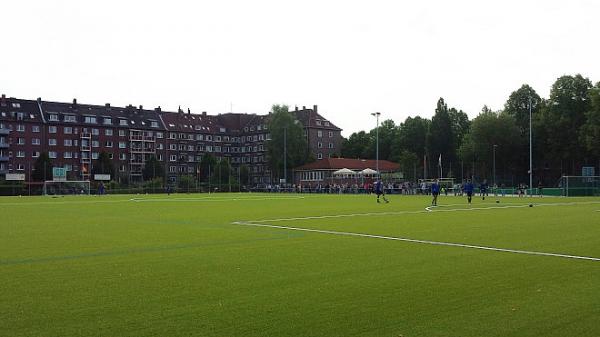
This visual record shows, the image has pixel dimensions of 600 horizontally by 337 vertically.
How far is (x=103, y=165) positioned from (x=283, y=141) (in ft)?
120

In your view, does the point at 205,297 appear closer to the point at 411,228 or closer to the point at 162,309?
the point at 162,309

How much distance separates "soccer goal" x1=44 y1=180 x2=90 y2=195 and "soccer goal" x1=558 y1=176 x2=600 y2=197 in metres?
67.2

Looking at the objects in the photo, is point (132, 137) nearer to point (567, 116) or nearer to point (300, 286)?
point (567, 116)

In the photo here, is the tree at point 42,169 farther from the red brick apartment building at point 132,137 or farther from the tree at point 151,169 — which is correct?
the tree at point 151,169

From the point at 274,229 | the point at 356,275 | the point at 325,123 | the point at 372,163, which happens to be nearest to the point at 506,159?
the point at 372,163

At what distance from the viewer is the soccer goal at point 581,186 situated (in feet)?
205

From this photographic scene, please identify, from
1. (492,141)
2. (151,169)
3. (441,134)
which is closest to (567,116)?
(492,141)

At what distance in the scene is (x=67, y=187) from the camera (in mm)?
94312

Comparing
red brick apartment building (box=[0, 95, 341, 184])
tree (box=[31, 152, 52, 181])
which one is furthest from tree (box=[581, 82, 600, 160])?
tree (box=[31, 152, 52, 181])

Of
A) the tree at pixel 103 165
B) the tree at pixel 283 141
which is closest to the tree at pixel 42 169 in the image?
the tree at pixel 103 165

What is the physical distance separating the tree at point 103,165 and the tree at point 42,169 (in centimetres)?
1045

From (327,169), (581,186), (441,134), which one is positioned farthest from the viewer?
(327,169)

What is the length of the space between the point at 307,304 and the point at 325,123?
139553 millimetres

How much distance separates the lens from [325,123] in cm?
14688
